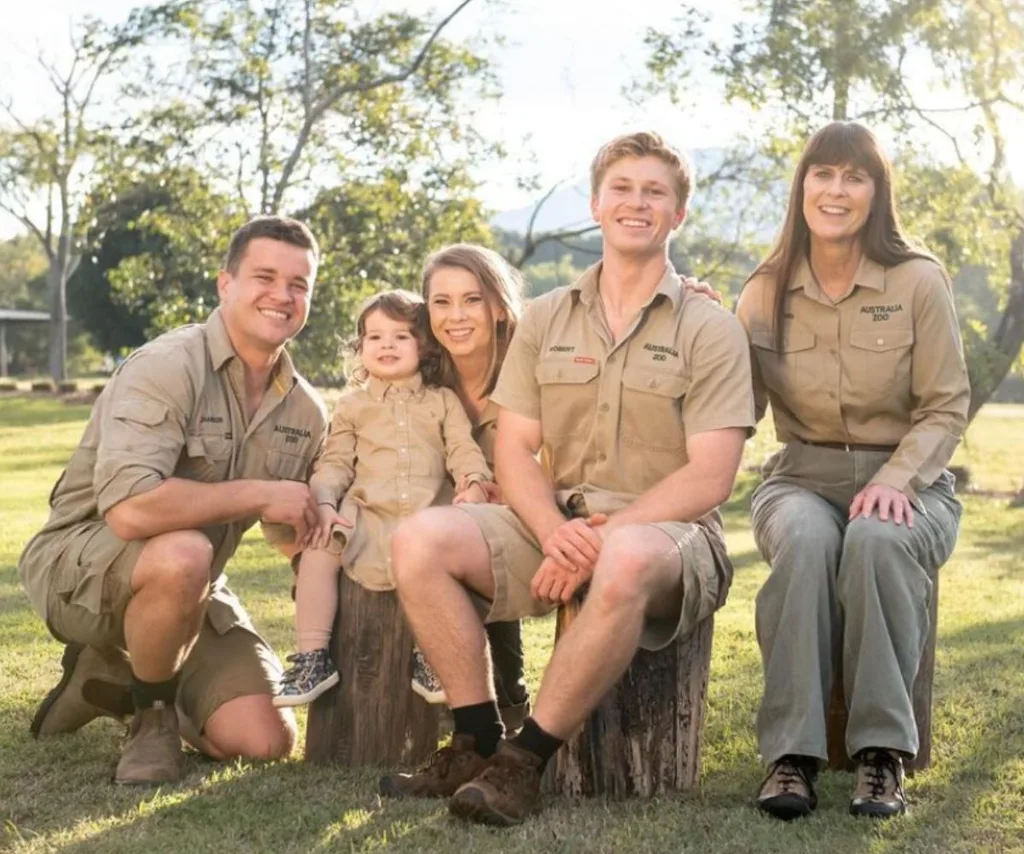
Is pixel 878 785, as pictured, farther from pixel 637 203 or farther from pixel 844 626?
pixel 637 203

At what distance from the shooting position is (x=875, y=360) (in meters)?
4.48

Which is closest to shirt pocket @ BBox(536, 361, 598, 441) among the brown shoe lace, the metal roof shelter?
the brown shoe lace

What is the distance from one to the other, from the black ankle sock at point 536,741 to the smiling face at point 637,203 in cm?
143

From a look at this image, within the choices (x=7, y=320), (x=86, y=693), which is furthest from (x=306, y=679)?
(x=7, y=320)

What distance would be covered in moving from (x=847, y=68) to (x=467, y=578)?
14044mm

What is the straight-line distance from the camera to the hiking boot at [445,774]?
4.02 m

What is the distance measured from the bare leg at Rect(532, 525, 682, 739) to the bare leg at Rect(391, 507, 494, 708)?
293 millimetres

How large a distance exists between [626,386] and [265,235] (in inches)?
A: 52.6

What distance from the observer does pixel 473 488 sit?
4602 mm

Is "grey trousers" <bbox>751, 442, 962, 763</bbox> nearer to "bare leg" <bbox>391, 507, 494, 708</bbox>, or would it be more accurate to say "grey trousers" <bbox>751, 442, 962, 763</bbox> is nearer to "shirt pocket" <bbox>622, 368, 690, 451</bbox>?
"shirt pocket" <bbox>622, 368, 690, 451</bbox>

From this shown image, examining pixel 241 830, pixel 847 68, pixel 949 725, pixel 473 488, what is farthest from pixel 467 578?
pixel 847 68

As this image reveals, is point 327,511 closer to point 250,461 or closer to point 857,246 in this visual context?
point 250,461

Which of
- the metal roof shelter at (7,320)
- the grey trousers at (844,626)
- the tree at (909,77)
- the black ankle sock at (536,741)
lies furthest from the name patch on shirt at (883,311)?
the metal roof shelter at (7,320)

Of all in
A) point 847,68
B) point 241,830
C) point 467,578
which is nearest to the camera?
point 241,830
